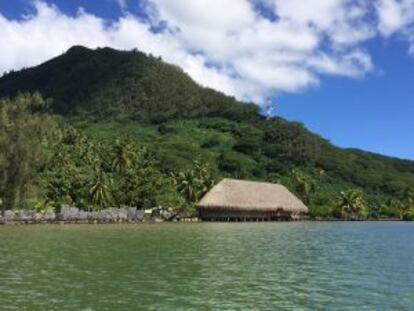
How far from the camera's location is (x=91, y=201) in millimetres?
84062

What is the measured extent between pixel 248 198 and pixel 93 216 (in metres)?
30.2

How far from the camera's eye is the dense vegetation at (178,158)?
281 ft

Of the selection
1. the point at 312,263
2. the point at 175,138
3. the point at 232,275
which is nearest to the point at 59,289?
the point at 232,275

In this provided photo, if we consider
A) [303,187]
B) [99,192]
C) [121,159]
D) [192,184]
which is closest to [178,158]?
[303,187]

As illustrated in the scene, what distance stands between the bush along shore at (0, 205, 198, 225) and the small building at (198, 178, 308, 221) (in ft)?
11.9

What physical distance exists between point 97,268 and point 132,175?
209 feet

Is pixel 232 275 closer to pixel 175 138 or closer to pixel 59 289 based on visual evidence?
pixel 59 289

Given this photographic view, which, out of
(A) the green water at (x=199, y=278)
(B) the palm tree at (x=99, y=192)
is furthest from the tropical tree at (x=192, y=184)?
(A) the green water at (x=199, y=278)

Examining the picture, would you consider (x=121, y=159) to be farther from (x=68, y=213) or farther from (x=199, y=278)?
(x=199, y=278)

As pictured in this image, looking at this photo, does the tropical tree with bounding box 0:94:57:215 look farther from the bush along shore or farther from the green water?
the green water

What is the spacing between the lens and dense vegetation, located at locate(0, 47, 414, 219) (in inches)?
3371

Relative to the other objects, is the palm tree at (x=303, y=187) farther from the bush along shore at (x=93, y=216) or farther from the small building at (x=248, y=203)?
the bush along shore at (x=93, y=216)

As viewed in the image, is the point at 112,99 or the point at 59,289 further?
the point at 112,99

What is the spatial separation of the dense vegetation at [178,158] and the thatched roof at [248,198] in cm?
380
